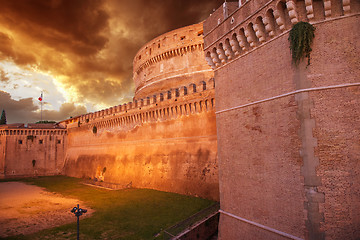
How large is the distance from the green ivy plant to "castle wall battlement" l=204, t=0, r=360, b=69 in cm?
27

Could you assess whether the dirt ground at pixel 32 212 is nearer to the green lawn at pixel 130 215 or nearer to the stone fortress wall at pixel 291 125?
the green lawn at pixel 130 215

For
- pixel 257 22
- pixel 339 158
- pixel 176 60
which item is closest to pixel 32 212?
pixel 257 22

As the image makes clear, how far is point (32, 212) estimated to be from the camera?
14711 millimetres

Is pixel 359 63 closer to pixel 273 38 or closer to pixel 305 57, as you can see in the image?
pixel 305 57

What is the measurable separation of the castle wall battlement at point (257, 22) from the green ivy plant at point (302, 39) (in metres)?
0.27

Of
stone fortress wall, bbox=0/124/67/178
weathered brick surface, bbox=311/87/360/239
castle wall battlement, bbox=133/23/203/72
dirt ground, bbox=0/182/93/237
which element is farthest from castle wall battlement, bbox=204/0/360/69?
stone fortress wall, bbox=0/124/67/178

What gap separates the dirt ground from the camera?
471 inches

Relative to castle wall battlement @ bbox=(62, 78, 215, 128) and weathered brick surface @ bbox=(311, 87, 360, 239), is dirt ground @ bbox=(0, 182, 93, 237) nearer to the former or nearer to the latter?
castle wall battlement @ bbox=(62, 78, 215, 128)

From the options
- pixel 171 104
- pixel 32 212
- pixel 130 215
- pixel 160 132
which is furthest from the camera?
pixel 160 132

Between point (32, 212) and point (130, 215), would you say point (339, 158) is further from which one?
point (32, 212)

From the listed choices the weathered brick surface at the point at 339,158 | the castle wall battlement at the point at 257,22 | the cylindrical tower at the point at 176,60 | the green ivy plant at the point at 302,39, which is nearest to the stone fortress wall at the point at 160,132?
the cylindrical tower at the point at 176,60

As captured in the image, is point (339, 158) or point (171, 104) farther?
point (171, 104)

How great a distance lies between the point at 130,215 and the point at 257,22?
11.9m

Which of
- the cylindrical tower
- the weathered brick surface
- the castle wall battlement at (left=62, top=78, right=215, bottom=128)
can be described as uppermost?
the cylindrical tower
